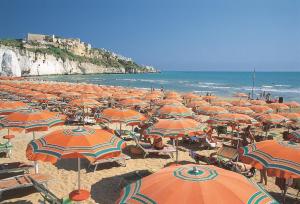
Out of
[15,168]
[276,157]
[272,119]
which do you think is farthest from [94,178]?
[272,119]

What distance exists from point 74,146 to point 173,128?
10.8 ft

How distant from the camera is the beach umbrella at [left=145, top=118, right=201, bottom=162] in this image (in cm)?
817

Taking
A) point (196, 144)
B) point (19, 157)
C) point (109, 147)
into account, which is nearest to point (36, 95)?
point (19, 157)

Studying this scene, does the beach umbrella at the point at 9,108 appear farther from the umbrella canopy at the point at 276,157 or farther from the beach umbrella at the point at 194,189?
the beach umbrella at the point at 194,189

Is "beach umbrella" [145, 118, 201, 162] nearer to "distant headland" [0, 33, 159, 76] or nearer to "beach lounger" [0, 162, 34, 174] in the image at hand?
"beach lounger" [0, 162, 34, 174]

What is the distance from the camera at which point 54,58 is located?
114438 millimetres

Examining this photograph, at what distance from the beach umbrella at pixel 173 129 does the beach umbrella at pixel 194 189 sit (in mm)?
4141

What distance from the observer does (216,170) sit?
4.09m

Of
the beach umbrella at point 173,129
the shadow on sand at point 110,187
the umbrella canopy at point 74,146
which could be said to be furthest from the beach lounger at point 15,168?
the beach umbrella at point 173,129

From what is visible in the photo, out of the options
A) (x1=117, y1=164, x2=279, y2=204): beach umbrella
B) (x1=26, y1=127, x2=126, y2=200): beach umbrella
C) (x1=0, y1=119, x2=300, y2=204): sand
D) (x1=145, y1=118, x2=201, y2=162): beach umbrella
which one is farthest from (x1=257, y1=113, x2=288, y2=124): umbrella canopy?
(x1=117, y1=164, x2=279, y2=204): beach umbrella

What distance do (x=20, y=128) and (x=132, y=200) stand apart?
18.4ft

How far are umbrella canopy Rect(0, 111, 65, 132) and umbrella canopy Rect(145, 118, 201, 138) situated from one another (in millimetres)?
2860

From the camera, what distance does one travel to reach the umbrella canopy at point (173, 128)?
8.17m

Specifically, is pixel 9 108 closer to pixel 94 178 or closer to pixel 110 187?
pixel 94 178
